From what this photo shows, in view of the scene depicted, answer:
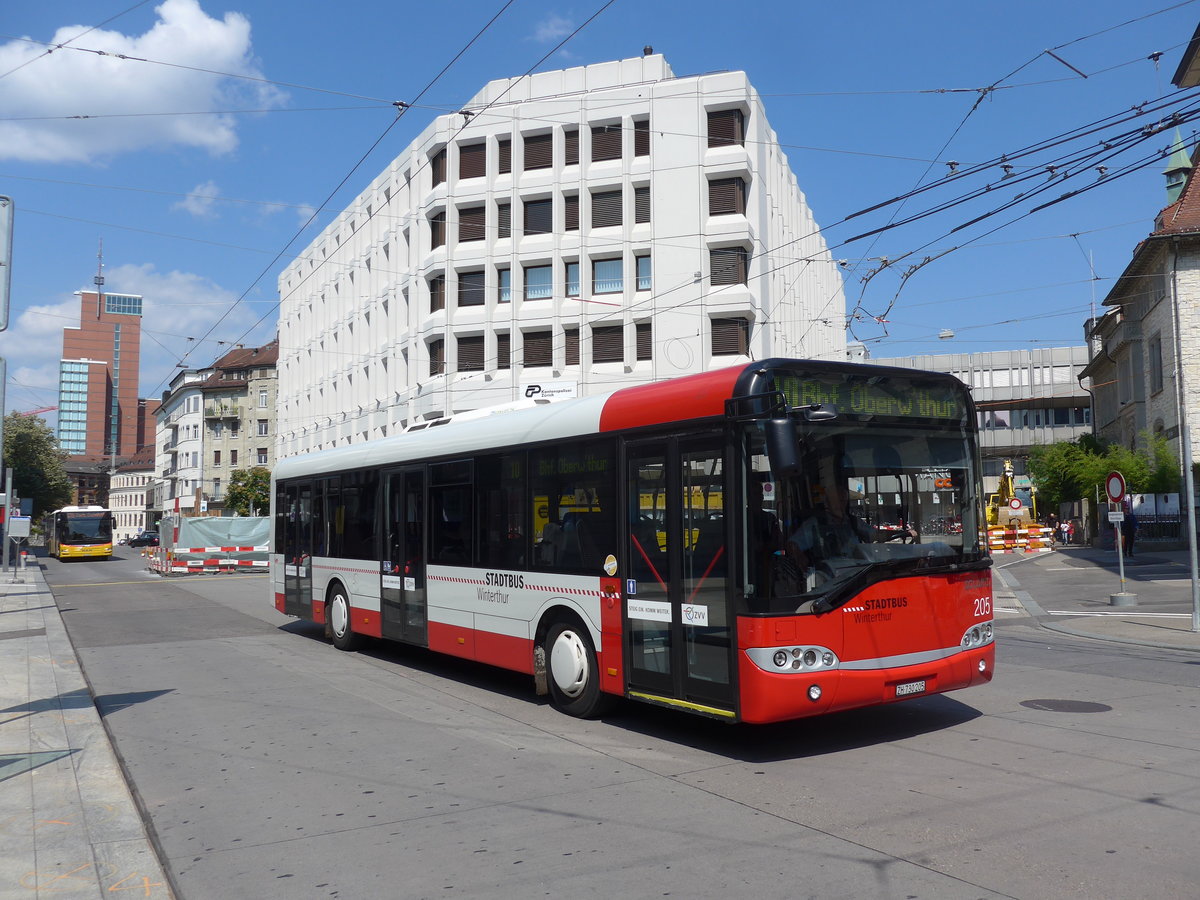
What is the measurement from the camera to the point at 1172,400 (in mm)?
40250

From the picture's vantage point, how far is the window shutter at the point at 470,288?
1640 inches

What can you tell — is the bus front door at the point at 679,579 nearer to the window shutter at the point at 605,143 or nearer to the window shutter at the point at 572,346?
the window shutter at the point at 572,346

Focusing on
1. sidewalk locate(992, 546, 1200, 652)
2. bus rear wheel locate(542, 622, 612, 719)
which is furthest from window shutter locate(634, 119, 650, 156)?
bus rear wheel locate(542, 622, 612, 719)

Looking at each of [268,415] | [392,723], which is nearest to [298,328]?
[268,415]

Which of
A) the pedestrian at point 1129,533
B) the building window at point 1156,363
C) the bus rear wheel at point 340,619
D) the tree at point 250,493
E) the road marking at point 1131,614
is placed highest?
the building window at point 1156,363

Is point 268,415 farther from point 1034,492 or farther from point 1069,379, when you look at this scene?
point 1069,379

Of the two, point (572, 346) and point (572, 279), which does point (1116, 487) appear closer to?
point (572, 346)

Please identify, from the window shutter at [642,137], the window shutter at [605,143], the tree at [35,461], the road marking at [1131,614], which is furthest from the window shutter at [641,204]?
the tree at [35,461]

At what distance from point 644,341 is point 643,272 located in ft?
8.59

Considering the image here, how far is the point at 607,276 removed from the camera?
39.5 metres

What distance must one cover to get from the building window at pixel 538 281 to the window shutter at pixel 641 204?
3.95 metres

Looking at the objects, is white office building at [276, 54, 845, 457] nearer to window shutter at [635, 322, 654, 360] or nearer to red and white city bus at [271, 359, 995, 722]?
window shutter at [635, 322, 654, 360]

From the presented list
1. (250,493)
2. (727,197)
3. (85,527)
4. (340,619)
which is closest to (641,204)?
(727,197)

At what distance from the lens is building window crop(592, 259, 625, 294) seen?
39.2 m
